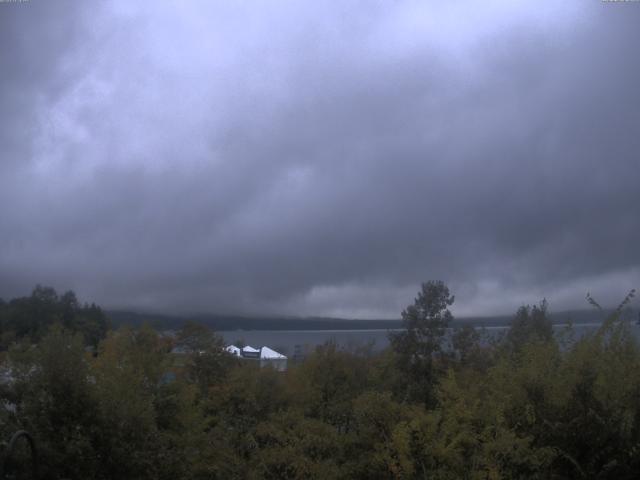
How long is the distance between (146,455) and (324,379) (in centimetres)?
1682

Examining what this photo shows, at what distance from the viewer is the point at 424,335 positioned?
133 feet

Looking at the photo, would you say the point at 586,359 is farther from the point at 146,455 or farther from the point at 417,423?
the point at 146,455

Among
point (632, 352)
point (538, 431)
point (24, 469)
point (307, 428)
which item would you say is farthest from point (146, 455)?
point (632, 352)

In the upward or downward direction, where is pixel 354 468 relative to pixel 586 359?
downward

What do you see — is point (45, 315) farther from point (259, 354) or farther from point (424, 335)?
point (259, 354)

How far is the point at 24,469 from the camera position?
13.3 m

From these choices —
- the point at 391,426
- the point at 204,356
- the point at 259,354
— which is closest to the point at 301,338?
the point at 259,354

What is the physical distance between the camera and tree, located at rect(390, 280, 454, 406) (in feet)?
128

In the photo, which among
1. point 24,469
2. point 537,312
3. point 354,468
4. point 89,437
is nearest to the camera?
point 24,469

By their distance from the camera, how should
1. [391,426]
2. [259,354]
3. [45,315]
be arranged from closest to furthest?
[391,426] → [45,315] → [259,354]

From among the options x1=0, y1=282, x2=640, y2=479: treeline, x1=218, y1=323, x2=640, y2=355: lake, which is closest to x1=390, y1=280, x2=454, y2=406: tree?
x1=218, y1=323, x2=640, y2=355: lake

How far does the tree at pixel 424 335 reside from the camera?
39.2 m

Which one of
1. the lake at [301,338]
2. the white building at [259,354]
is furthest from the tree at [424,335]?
the white building at [259,354]

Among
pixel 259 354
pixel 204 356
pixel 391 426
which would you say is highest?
pixel 204 356
